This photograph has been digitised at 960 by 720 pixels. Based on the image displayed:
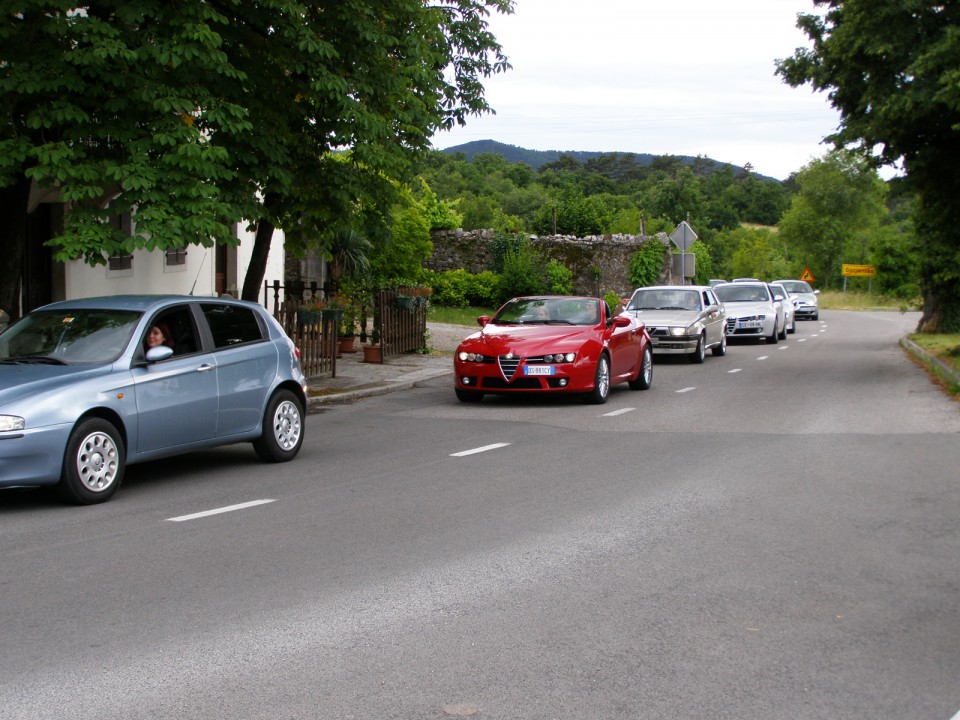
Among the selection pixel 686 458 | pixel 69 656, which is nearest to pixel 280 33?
pixel 686 458

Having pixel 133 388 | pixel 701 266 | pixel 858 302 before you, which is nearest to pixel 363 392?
pixel 133 388

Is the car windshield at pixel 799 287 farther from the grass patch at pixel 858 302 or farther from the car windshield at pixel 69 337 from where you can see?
the car windshield at pixel 69 337

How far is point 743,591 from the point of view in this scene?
6.20 metres

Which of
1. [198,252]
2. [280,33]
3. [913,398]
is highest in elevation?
[280,33]

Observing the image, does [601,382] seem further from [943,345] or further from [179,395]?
[943,345]

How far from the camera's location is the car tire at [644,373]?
1827 centimetres

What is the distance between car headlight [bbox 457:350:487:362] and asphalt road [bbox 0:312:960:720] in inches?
143

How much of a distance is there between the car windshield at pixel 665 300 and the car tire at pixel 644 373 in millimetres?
6213

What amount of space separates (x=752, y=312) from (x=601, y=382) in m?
16.6

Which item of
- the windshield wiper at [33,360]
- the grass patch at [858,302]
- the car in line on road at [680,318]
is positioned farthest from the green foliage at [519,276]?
the grass patch at [858,302]

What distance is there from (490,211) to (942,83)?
61.3 m

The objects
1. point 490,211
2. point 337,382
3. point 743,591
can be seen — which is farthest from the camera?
point 490,211

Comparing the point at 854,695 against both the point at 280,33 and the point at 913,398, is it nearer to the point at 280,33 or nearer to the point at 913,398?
the point at 280,33

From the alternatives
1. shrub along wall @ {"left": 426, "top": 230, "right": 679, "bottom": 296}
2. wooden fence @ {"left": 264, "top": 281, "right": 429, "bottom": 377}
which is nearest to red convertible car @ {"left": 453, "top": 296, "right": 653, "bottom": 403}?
wooden fence @ {"left": 264, "top": 281, "right": 429, "bottom": 377}
